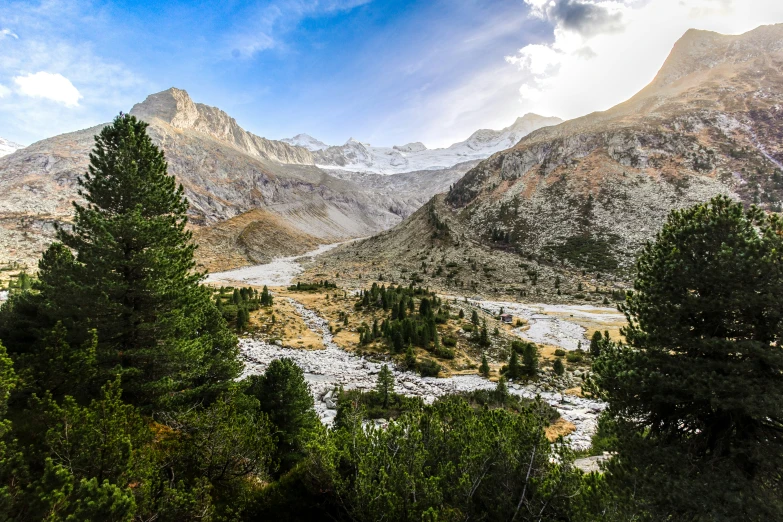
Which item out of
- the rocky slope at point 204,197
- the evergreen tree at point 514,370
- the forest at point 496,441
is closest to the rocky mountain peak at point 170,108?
the rocky slope at point 204,197

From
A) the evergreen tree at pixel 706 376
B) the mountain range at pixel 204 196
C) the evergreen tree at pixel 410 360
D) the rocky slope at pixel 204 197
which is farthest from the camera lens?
the mountain range at pixel 204 196

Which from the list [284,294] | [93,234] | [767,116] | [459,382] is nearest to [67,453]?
[93,234]

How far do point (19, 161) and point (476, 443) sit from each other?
564ft

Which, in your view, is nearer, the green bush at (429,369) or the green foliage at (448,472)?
the green foliage at (448,472)

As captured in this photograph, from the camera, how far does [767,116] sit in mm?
82562

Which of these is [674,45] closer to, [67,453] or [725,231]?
[725,231]

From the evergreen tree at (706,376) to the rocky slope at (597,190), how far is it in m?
50.8

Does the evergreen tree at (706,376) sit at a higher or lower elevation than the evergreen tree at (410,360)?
higher

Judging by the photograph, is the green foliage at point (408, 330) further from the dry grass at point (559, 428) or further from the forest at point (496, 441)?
the forest at point (496, 441)

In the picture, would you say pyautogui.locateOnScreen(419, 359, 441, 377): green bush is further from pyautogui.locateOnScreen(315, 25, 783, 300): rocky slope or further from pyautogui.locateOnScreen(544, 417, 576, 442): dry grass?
pyautogui.locateOnScreen(315, 25, 783, 300): rocky slope

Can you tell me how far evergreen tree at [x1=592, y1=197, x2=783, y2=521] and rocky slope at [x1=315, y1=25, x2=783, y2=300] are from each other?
5076 centimetres

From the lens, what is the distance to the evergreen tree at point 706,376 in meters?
5.53

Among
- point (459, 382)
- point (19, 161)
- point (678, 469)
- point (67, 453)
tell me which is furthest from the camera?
point (19, 161)

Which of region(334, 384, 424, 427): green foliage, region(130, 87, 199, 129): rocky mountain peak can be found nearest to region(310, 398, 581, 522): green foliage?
region(334, 384, 424, 427): green foliage
